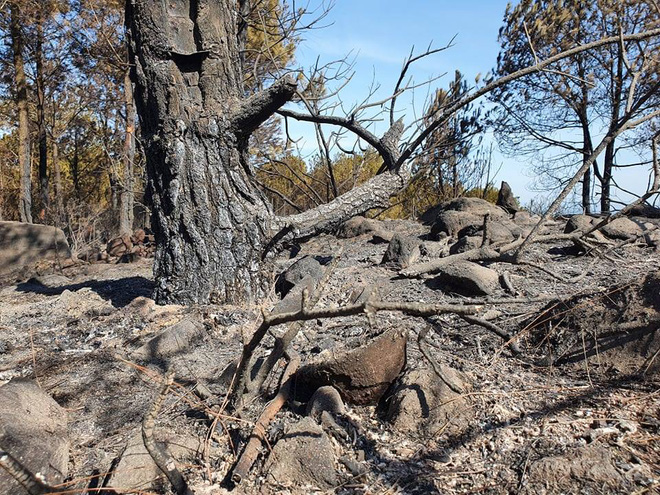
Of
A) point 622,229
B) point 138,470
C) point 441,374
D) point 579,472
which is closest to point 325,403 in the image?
point 441,374

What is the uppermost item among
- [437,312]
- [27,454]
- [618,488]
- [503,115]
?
[503,115]

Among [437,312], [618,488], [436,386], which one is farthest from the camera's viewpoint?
[436,386]

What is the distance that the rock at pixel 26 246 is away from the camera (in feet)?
21.1

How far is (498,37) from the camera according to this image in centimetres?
1177

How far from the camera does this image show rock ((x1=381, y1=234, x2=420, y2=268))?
409 centimetres

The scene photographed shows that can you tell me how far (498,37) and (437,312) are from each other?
12.2m

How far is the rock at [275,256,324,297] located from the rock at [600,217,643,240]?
9.18 feet

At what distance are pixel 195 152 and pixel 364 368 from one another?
1932 mm

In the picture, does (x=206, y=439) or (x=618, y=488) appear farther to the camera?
(x=206, y=439)

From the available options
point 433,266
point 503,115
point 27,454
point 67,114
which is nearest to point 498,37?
point 503,115

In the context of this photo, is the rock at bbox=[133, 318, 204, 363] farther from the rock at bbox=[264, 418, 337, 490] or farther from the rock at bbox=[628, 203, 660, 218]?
the rock at bbox=[628, 203, 660, 218]

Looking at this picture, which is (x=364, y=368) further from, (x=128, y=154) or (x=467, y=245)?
(x=128, y=154)

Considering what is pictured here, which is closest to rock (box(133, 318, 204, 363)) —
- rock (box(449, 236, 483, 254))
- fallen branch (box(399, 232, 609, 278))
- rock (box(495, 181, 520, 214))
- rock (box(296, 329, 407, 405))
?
rock (box(296, 329, 407, 405))

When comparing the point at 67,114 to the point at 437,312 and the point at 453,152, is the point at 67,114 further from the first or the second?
the point at 437,312
